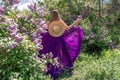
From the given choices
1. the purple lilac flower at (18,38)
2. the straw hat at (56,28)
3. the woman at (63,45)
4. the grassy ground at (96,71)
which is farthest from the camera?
the woman at (63,45)

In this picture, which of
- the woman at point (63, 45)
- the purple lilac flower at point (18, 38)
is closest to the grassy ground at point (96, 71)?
the woman at point (63, 45)

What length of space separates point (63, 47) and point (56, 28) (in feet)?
1.59

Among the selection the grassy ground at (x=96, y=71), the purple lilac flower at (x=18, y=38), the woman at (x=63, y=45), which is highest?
the purple lilac flower at (x=18, y=38)

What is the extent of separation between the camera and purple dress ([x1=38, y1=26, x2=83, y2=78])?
17.0 ft

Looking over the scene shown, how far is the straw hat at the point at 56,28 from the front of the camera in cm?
504

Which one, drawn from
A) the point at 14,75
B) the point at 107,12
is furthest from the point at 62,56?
the point at 107,12

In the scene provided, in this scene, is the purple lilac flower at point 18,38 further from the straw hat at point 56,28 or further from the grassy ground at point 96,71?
the grassy ground at point 96,71

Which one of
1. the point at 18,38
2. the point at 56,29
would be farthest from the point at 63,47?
the point at 18,38

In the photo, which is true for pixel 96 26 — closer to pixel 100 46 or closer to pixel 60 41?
pixel 100 46

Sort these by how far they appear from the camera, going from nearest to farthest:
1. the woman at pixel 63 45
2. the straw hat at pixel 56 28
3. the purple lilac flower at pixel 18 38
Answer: the purple lilac flower at pixel 18 38, the straw hat at pixel 56 28, the woman at pixel 63 45

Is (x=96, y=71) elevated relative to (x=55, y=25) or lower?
lower

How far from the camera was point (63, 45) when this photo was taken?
5.42 m

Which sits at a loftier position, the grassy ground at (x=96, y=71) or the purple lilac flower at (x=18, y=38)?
the purple lilac flower at (x=18, y=38)

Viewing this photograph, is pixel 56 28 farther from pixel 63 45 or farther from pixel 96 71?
pixel 96 71
